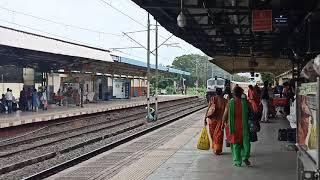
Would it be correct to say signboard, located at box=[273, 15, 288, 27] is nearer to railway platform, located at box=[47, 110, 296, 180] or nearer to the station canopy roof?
the station canopy roof

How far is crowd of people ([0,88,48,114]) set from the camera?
27.6 metres

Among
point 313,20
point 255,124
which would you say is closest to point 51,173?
point 255,124

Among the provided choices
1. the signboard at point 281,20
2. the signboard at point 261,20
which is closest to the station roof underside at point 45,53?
the signboard at point 281,20

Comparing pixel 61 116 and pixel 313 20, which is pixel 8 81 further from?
pixel 313 20

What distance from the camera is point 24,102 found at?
29.4m

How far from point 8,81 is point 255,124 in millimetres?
23218

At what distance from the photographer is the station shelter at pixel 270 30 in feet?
15.0

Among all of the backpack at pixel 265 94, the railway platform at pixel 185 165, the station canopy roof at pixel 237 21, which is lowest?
the railway platform at pixel 185 165

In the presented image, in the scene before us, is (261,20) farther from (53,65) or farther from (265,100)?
(53,65)

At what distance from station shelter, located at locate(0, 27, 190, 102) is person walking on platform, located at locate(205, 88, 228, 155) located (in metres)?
14.0

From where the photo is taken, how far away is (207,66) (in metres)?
124

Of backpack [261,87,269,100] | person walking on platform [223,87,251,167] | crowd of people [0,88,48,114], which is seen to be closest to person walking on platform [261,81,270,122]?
backpack [261,87,269,100]

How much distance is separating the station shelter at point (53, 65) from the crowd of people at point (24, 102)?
587mm

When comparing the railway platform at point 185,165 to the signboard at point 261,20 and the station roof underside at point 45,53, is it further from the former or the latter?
the station roof underside at point 45,53
